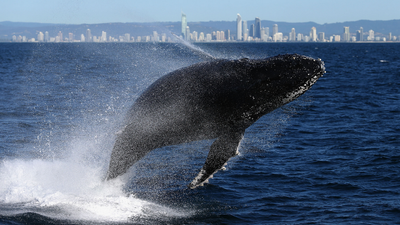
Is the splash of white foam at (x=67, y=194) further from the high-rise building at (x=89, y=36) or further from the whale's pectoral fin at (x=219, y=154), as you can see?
the high-rise building at (x=89, y=36)

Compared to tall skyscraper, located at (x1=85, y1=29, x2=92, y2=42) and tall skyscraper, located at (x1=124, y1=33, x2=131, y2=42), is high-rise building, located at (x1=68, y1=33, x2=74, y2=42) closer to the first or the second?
tall skyscraper, located at (x1=85, y1=29, x2=92, y2=42)

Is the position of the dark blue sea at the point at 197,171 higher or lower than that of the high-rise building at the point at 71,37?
lower

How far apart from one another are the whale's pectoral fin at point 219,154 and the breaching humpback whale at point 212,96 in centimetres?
39

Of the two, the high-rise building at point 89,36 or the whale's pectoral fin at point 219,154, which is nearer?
the whale's pectoral fin at point 219,154

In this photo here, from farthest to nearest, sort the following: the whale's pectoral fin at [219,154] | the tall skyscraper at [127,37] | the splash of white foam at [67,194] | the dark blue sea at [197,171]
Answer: the tall skyscraper at [127,37] < the dark blue sea at [197,171] < the splash of white foam at [67,194] < the whale's pectoral fin at [219,154]

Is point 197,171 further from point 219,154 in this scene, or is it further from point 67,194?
point 219,154

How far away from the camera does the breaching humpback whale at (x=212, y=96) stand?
11.3m

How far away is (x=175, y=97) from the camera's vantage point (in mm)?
11352

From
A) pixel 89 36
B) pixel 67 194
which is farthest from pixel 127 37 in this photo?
pixel 67 194

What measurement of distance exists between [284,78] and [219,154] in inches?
102

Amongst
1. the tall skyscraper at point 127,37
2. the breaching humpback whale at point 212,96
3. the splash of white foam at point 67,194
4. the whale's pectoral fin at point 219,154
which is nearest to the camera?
the breaching humpback whale at point 212,96

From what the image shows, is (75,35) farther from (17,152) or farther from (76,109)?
(76,109)

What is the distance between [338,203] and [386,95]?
2939cm

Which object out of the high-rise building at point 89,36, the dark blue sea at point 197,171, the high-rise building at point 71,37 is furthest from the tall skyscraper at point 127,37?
the high-rise building at point 71,37
